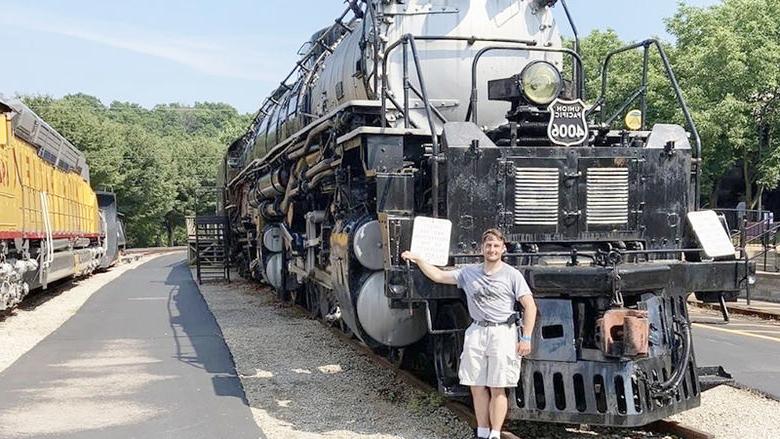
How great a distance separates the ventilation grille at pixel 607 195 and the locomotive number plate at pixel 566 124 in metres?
0.34

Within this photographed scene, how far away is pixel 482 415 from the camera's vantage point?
501cm

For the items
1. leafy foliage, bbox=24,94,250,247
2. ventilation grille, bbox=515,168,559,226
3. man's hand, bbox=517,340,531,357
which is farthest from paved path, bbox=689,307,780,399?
leafy foliage, bbox=24,94,250,247

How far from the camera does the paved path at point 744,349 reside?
24.5ft

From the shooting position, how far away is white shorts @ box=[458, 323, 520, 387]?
4914mm

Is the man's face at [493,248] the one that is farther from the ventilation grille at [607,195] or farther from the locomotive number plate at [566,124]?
the locomotive number plate at [566,124]

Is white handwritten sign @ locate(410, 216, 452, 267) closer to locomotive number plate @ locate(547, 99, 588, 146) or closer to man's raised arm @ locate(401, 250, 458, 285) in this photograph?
man's raised arm @ locate(401, 250, 458, 285)

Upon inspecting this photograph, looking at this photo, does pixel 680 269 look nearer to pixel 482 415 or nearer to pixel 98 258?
pixel 482 415

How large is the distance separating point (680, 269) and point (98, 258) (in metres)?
20.8

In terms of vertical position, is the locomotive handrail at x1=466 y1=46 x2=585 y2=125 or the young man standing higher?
the locomotive handrail at x1=466 y1=46 x2=585 y2=125

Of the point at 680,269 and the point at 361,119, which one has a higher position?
the point at 361,119

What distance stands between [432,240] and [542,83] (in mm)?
1695

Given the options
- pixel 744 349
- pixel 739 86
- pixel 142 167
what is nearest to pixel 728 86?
pixel 739 86

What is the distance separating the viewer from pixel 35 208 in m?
13.2

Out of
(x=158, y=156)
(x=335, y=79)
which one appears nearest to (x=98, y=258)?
(x=335, y=79)
